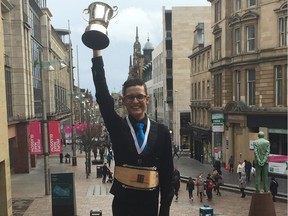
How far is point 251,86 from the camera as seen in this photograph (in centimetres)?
2925

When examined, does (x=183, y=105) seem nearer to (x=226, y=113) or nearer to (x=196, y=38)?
(x=196, y=38)

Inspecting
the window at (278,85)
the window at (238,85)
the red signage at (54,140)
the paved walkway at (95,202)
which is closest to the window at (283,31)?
the window at (278,85)

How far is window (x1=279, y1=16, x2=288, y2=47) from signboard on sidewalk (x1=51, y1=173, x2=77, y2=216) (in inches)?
689

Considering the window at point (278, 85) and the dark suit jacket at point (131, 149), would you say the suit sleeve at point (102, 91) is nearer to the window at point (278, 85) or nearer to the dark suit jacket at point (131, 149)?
the dark suit jacket at point (131, 149)

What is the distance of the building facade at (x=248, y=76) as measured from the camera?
26.4 m

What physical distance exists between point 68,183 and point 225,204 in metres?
7.66

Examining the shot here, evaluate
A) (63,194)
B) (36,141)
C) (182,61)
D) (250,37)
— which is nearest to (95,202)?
(63,194)

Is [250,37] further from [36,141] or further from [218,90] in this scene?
[36,141]

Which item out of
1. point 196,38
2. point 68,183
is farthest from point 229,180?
point 196,38

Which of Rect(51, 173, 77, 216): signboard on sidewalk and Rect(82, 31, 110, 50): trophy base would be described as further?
Rect(51, 173, 77, 216): signboard on sidewalk

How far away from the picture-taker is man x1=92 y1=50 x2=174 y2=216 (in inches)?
133

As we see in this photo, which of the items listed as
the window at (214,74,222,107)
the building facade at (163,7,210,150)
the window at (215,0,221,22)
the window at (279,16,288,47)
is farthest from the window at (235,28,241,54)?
the building facade at (163,7,210,150)

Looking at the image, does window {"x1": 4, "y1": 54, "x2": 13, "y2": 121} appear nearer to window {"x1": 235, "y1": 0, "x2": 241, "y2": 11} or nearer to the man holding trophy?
window {"x1": 235, "y1": 0, "x2": 241, "y2": 11}

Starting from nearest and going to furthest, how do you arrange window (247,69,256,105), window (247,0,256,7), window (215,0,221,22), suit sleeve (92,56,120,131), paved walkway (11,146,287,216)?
suit sleeve (92,56,120,131)
paved walkway (11,146,287,216)
window (247,0,256,7)
window (247,69,256,105)
window (215,0,221,22)
